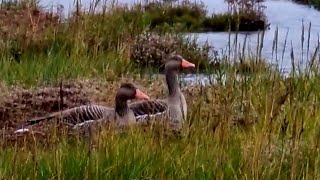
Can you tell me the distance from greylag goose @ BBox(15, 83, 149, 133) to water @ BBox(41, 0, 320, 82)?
5658 mm

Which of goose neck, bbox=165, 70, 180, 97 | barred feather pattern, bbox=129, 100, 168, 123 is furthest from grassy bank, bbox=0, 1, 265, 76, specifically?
barred feather pattern, bbox=129, 100, 168, 123

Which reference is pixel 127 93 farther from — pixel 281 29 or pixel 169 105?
pixel 281 29

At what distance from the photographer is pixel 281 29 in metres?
18.4

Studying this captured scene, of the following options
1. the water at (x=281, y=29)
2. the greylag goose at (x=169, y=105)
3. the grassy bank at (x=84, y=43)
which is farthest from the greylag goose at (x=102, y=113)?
the water at (x=281, y=29)

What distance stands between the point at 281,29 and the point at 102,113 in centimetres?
1085

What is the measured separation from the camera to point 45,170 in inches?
215

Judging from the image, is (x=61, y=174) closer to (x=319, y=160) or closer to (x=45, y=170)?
(x=45, y=170)

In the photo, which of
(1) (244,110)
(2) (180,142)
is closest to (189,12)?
(1) (244,110)

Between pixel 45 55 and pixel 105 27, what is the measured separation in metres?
2.10

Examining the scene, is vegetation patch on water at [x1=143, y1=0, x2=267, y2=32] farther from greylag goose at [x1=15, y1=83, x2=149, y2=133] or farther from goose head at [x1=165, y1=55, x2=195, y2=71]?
greylag goose at [x1=15, y1=83, x2=149, y2=133]

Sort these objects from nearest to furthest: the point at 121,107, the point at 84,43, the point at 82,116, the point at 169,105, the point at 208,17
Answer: the point at 82,116
the point at 121,107
the point at 169,105
the point at 84,43
the point at 208,17

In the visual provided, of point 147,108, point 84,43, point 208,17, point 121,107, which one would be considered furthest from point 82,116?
point 208,17

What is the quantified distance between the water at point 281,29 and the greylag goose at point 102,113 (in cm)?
566

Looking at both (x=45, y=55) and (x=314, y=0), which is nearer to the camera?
(x=45, y=55)
